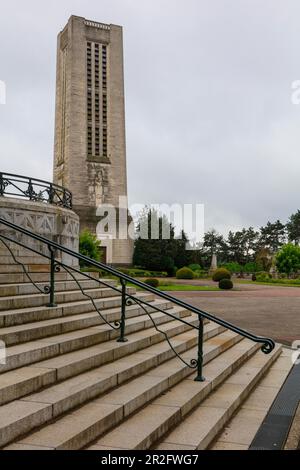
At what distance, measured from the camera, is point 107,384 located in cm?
484

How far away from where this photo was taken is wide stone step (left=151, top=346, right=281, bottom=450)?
427 centimetres

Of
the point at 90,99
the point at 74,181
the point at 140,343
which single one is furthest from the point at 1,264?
the point at 90,99

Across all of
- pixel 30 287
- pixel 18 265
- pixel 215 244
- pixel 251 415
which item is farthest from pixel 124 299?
pixel 215 244

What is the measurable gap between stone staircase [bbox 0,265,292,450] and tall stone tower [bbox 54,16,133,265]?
141ft

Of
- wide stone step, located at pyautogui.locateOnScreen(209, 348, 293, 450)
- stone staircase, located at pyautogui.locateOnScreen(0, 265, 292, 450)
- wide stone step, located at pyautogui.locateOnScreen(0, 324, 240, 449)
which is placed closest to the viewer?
wide stone step, located at pyautogui.locateOnScreen(0, 324, 240, 449)

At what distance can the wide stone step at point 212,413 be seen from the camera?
14.0ft

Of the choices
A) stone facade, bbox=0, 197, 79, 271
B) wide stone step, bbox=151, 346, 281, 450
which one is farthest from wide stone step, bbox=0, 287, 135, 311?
stone facade, bbox=0, 197, 79, 271

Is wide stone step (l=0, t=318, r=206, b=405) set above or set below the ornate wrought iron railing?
below

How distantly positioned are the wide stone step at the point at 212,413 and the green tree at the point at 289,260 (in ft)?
171

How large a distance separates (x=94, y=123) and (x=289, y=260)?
96.0 feet

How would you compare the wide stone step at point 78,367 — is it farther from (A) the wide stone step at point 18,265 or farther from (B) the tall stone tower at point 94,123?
(B) the tall stone tower at point 94,123

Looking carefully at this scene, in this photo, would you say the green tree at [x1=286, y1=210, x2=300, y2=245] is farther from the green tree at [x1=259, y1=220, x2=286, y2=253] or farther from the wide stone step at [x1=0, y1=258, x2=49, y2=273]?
the wide stone step at [x1=0, y1=258, x2=49, y2=273]

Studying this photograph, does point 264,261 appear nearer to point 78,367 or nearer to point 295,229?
point 295,229
